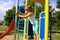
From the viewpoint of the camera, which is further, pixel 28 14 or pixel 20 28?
pixel 20 28

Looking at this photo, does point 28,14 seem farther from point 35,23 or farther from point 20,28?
point 20,28

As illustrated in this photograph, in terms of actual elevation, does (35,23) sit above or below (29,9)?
below

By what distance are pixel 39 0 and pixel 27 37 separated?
6.31 feet

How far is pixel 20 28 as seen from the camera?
9.21m

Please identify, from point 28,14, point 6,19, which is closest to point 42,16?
point 28,14

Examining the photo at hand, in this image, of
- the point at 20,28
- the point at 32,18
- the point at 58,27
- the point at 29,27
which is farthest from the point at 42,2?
the point at 58,27

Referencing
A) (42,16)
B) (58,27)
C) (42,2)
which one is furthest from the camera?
(58,27)

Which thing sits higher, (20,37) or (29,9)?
(29,9)

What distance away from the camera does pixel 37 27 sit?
5.68 metres

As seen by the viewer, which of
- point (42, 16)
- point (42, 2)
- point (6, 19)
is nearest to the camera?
point (42, 16)

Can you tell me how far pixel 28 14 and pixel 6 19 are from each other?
33.1 meters

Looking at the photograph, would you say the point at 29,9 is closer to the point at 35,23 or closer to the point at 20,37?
the point at 35,23

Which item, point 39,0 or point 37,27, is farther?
point 39,0

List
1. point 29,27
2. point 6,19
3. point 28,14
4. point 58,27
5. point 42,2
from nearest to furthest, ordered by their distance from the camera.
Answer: point 28,14
point 42,2
point 29,27
point 58,27
point 6,19
